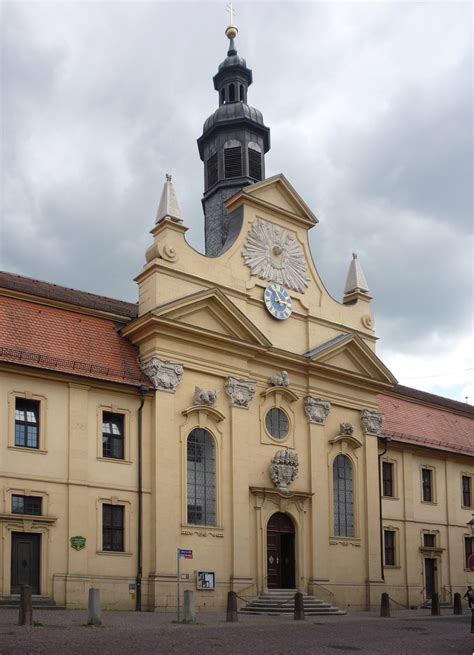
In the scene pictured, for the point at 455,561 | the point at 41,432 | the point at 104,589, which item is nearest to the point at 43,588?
the point at 104,589

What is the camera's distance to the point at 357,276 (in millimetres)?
44500

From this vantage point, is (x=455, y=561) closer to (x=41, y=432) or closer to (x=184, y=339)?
(x=184, y=339)

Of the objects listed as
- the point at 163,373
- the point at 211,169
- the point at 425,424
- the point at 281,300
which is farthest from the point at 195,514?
the point at 211,169

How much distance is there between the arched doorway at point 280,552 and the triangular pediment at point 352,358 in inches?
281

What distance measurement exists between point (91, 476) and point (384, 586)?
622 inches

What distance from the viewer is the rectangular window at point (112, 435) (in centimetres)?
3266

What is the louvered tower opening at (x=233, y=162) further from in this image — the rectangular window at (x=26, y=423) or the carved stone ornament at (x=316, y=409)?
the rectangular window at (x=26, y=423)

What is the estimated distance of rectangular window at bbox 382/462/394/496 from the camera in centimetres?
4344

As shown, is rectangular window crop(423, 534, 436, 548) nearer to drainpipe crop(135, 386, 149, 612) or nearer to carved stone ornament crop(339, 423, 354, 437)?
carved stone ornament crop(339, 423, 354, 437)

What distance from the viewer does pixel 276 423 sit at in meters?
38.0

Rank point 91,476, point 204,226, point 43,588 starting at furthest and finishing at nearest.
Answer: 1. point 204,226
2. point 91,476
3. point 43,588

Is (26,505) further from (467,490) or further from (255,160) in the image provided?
(467,490)

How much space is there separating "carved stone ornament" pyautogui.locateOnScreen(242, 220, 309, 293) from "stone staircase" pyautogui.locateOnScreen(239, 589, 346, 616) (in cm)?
1299

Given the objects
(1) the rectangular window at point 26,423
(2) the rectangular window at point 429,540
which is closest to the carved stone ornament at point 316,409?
(2) the rectangular window at point 429,540
